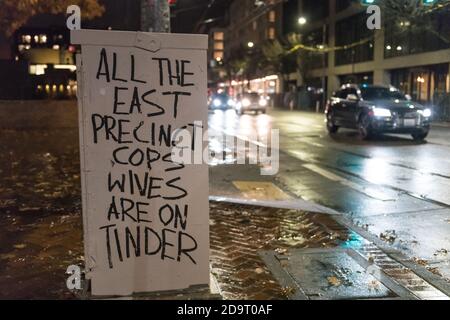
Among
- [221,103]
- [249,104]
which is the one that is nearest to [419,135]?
[249,104]

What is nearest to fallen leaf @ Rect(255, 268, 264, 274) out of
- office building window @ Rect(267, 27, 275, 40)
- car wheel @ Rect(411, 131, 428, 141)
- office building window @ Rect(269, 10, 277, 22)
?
car wheel @ Rect(411, 131, 428, 141)

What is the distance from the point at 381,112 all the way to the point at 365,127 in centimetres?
80

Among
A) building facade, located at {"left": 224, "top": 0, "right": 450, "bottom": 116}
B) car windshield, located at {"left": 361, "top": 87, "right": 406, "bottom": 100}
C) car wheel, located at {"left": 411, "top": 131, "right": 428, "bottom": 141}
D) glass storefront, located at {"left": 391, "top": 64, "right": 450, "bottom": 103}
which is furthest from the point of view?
glass storefront, located at {"left": 391, "top": 64, "right": 450, "bottom": 103}

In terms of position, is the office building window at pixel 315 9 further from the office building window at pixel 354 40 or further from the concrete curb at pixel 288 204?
the concrete curb at pixel 288 204

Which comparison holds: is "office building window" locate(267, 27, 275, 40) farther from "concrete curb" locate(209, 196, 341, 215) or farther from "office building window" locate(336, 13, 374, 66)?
"concrete curb" locate(209, 196, 341, 215)

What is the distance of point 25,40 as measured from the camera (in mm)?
82562

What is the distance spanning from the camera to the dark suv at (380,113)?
17312mm

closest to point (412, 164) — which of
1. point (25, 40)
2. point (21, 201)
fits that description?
point (21, 201)

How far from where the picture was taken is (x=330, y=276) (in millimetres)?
5020

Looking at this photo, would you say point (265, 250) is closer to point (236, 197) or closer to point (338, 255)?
point (338, 255)

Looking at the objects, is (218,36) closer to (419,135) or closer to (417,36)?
(417,36)

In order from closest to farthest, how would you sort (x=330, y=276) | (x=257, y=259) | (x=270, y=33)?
(x=330, y=276) → (x=257, y=259) → (x=270, y=33)

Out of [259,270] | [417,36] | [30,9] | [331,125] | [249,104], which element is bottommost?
[259,270]

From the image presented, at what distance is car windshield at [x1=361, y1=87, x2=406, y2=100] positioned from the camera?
61.7 ft
